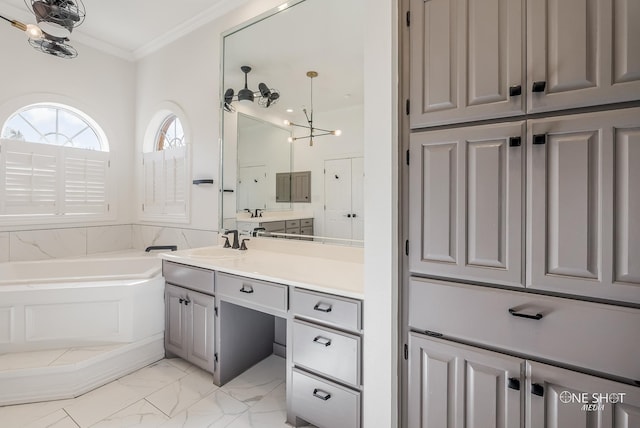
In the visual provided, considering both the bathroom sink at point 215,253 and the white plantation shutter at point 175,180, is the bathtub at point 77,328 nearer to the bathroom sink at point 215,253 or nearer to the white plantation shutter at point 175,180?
the bathroom sink at point 215,253

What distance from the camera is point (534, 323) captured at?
107 centimetres

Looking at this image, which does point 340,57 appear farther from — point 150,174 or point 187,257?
point 150,174

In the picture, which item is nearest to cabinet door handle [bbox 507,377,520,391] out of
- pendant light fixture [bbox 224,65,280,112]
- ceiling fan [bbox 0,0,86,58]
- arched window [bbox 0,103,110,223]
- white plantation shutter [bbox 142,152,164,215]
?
pendant light fixture [bbox 224,65,280,112]

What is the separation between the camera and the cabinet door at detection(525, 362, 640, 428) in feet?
3.12

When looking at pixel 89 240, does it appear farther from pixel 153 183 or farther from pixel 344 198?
pixel 344 198

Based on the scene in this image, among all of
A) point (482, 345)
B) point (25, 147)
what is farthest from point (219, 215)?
point (482, 345)

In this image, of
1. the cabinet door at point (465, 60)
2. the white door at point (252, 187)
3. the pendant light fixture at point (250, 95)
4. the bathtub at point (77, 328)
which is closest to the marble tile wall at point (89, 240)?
the white door at point (252, 187)

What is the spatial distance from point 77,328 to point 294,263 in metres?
1.71

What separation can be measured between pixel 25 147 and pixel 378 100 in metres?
3.57

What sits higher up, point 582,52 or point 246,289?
point 582,52

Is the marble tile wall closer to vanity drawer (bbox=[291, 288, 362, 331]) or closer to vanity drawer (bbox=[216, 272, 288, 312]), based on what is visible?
vanity drawer (bbox=[216, 272, 288, 312])

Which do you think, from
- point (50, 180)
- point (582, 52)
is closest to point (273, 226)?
point (582, 52)

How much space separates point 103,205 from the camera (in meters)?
3.52

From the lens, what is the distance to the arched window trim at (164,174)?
126 inches
